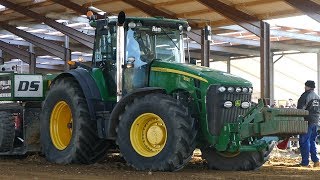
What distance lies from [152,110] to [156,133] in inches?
15.0

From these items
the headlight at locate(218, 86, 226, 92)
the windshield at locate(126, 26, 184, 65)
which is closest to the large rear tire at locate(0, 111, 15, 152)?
the windshield at locate(126, 26, 184, 65)

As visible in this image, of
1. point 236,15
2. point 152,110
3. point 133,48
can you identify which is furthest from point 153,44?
point 236,15

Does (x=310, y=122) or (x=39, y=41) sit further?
(x=39, y=41)

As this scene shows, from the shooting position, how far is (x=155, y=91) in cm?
977

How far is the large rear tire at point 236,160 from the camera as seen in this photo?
1020 centimetres

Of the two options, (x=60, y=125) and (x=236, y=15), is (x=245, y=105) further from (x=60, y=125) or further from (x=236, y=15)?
(x=236, y=15)

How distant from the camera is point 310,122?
468 inches

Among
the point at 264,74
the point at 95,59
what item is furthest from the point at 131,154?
the point at 264,74

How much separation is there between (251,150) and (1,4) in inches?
607

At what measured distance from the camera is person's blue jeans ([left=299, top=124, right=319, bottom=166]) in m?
11.8

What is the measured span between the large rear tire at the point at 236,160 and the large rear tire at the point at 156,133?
1.12 meters

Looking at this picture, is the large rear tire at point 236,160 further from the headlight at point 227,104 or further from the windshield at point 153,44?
the windshield at point 153,44

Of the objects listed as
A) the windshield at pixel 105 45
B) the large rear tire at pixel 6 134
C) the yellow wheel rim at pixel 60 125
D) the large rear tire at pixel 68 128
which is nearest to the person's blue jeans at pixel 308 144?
the large rear tire at pixel 68 128

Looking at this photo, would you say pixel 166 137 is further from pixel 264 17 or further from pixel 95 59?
pixel 264 17
